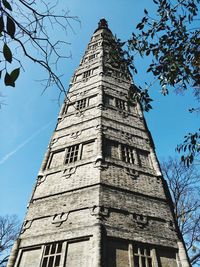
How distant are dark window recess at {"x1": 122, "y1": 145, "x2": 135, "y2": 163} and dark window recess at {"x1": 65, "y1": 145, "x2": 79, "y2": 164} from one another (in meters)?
2.22

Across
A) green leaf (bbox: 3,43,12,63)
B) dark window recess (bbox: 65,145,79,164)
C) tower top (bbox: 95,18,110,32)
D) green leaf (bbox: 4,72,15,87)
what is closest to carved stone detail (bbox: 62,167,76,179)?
dark window recess (bbox: 65,145,79,164)

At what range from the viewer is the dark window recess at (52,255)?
7.12 meters

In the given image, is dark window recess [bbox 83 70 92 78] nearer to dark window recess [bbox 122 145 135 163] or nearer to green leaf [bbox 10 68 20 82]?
dark window recess [bbox 122 145 135 163]

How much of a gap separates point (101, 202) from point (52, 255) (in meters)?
2.23

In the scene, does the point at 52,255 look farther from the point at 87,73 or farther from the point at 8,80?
the point at 87,73

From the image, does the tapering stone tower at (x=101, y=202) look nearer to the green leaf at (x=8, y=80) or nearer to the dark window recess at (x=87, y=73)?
the green leaf at (x=8, y=80)

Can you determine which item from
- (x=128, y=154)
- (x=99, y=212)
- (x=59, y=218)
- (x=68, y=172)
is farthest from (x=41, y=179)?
(x=128, y=154)

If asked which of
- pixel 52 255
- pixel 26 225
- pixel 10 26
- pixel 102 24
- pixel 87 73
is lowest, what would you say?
pixel 10 26

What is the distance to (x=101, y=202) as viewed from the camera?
8.12 meters

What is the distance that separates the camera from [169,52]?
16.5 ft

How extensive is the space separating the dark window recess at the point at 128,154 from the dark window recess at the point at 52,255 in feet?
15.6

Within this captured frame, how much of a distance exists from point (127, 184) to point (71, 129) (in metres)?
4.76

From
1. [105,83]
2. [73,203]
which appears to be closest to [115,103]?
[105,83]

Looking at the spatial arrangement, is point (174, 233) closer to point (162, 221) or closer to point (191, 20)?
point (162, 221)
